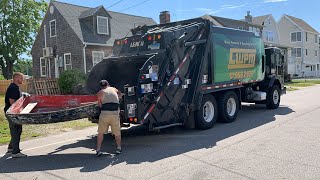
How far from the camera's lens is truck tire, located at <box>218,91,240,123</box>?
10.7 metres

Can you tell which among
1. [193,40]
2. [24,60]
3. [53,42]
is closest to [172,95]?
[193,40]

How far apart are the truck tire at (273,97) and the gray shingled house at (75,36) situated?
1451cm

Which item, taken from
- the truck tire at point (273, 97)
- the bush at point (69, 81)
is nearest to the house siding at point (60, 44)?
the bush at point (69, 81)

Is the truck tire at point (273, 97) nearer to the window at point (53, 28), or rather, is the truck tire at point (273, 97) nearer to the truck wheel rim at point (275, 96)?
the truck wheel rim at point (275, 96)

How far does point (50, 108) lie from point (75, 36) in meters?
18.4

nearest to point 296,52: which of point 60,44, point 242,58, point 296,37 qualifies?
point 296,37

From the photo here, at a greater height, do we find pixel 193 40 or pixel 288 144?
pixel 193 40

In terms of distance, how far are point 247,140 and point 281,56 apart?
769 cm

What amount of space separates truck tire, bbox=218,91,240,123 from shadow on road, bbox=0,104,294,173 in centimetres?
22

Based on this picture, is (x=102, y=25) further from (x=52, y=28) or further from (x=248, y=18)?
(x=248, y=18)

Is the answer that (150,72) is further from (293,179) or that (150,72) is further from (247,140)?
(293,179)

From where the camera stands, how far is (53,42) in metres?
29.4

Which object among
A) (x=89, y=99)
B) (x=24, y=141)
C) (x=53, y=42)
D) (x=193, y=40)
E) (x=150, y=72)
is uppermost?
(x=53, y=42)

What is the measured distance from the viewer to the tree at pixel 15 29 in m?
37.6
